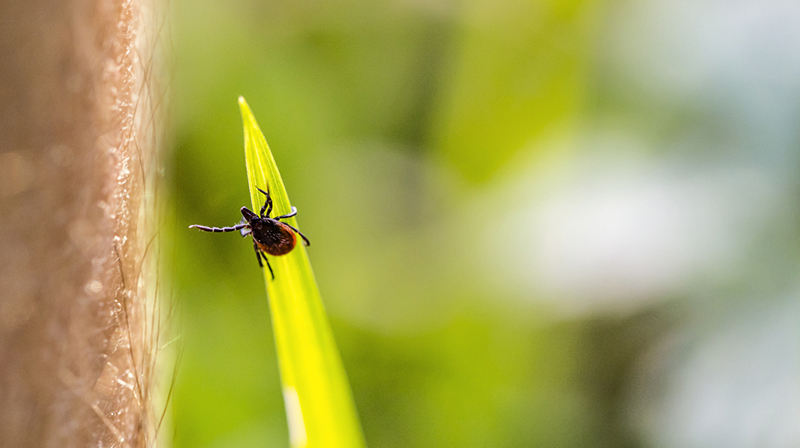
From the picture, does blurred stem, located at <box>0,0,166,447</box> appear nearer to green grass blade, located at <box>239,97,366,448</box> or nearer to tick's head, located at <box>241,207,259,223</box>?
green grass blade, located at <box>239,97,366,448</box>

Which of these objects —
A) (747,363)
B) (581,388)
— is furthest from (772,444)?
(581,388)

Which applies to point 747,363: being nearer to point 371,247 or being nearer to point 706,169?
point 706,169

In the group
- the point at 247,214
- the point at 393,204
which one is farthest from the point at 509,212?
the point at 247,214

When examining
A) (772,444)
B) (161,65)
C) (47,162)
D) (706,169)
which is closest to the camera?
(47,162)

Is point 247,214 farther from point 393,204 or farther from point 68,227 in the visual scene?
point 68,227

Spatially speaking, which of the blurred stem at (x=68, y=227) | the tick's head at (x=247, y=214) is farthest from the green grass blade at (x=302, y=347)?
the tick's head at (x=247, y=214)

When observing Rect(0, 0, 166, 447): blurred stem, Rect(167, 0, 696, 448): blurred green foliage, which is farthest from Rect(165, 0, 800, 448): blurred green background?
Rect(0, 0, 166, 447): blurred stem
